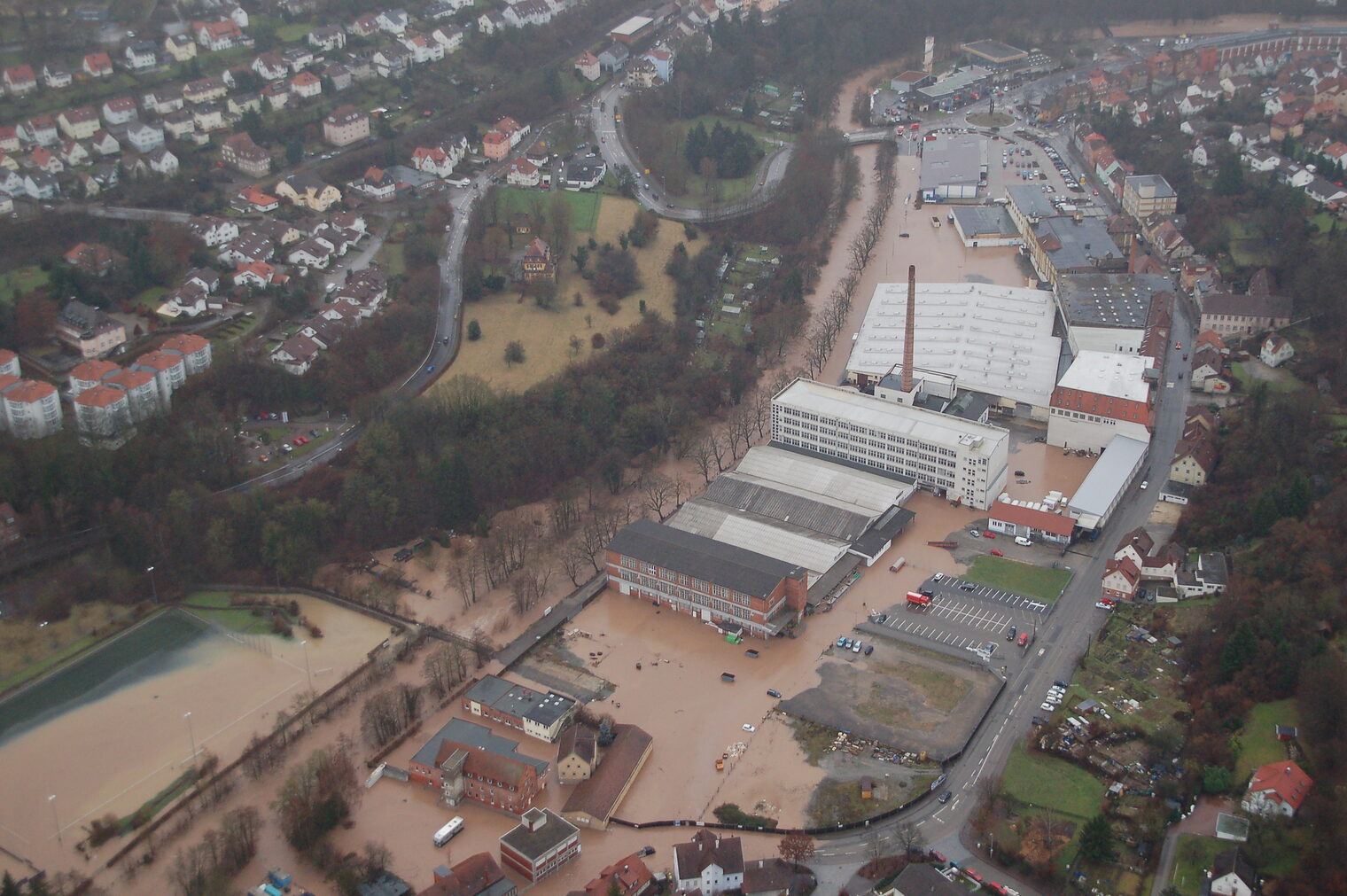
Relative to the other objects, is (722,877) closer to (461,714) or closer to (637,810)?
(637,810)

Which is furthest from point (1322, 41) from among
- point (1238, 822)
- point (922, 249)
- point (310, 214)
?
point (1238, 822)

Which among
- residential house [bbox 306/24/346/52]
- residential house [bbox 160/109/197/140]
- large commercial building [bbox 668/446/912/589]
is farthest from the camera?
residential house [bbox 306/24/346/52]

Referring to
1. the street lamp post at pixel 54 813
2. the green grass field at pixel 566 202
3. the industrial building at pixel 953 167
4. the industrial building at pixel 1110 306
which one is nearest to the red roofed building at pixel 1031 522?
the industrial building at pixel 1110 306

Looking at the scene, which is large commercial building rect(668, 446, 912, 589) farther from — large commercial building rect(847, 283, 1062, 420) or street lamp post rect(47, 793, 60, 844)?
street lamp post rect(47, 793, 60, 844)

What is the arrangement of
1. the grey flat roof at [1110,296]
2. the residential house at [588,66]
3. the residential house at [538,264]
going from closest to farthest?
the grey flat roof at [1110,296] < the residential house at [538,264] < the residential house at [588,66]

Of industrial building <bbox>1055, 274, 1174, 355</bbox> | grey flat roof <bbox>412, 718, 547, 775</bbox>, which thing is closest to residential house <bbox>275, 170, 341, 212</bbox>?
industrial building <bbox>1055, 274, 1174, 355</bbox>

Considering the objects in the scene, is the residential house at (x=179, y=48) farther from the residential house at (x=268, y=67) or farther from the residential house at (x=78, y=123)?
the residential house at (x=78, y=123)

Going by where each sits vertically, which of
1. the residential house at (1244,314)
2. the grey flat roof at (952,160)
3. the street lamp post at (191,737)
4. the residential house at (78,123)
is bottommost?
the street lamp post at (191,737)
